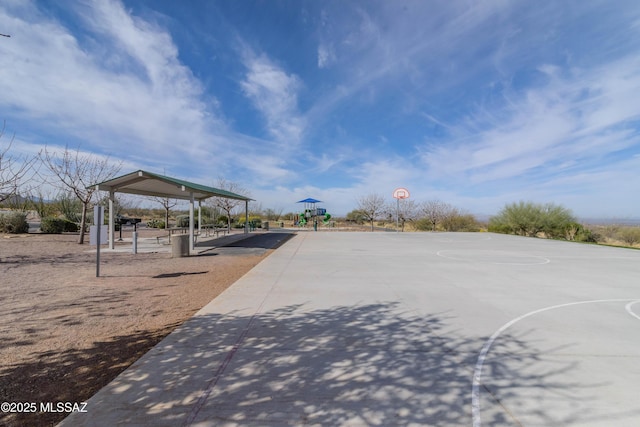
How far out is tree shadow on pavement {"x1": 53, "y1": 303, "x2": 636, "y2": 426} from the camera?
232 cm

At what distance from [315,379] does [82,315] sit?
4.10m

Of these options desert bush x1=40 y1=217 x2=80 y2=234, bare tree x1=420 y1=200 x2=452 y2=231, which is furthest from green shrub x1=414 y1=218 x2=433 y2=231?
desert bush x1=40 y1=217 x2=80 y2=234

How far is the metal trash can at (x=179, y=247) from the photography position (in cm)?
1078

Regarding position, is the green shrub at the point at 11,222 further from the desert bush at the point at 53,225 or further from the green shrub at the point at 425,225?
the green shrub at the point at 425,225

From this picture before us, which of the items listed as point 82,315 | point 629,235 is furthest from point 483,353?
point 629,235

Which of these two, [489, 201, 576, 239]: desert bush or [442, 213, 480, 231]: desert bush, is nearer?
[489, 201, 576, 239]: desert bush

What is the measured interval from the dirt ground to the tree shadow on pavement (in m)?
0.46

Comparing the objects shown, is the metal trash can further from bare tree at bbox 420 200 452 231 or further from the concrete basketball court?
bare tree at bbox 420 200 452 231

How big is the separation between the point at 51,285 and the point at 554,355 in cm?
906

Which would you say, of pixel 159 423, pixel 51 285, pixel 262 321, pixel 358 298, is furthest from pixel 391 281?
pixel 51 285

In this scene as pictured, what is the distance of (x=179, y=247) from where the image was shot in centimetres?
1084

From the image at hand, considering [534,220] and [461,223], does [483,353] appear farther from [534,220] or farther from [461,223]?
[461,223]

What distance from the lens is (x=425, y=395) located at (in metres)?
2.60

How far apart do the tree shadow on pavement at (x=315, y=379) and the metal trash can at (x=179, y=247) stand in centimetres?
739
